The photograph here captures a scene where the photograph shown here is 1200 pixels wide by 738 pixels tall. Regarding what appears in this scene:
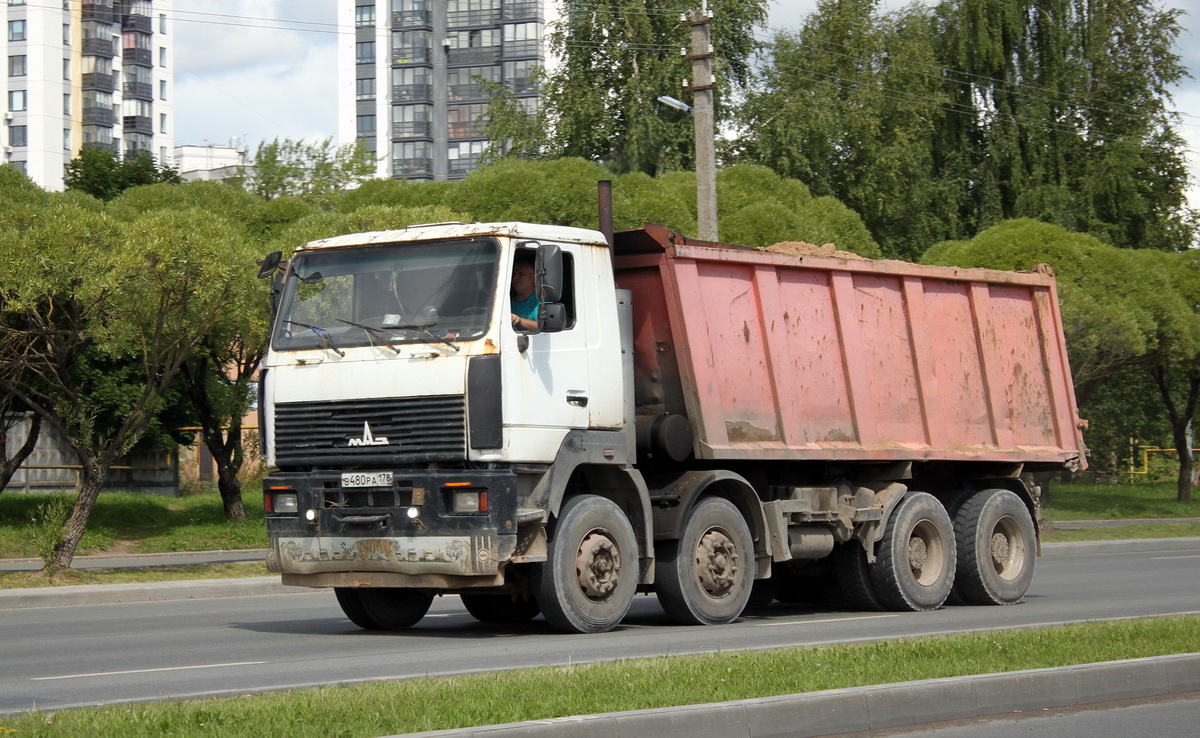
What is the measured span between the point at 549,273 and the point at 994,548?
6.83 meters

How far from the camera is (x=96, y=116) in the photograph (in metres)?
105

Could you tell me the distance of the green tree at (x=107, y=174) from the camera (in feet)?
180

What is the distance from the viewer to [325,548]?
1180 centimetres

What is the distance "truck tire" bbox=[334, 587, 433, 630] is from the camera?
518 inches

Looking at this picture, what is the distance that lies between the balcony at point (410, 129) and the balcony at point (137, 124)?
18.5 metres

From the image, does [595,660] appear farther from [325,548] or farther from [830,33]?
[830,33]

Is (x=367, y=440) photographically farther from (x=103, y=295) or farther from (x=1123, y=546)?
(x=1123, y=546)

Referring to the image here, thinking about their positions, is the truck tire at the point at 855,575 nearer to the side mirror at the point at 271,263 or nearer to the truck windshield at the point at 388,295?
the truck windshield at the point at 388,295

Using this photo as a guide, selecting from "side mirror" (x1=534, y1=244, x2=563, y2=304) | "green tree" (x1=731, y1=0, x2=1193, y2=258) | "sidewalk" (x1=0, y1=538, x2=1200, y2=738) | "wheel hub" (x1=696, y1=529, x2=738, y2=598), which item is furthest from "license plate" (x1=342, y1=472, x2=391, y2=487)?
"green tree" (x1=731, y1=0, x2=1193, y2=258)

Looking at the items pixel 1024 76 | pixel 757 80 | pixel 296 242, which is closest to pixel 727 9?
pixel 757 80

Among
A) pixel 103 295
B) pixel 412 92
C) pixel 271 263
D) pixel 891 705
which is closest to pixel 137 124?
pixel 412 92

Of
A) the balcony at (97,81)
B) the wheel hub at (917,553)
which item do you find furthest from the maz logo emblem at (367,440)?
the balcony at (97,81)

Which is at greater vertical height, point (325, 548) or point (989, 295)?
point (989, 295)

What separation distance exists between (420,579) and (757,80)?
134ft
